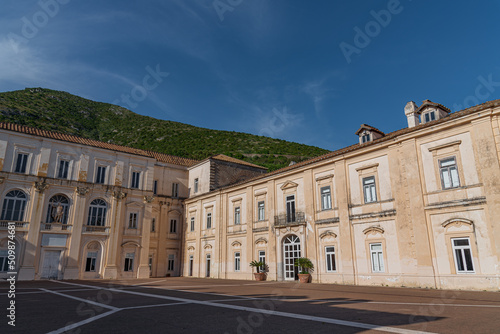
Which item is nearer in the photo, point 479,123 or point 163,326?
point 163,326

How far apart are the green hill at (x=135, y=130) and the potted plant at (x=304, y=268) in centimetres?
3629

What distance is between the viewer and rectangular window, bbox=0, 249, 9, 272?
26109mm

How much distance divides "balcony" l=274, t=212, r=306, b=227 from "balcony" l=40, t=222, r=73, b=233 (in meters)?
18.8

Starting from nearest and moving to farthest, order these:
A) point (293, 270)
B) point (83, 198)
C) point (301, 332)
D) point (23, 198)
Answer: point (301, 332), point (293, 270), point (23, 198), point (83, 198)

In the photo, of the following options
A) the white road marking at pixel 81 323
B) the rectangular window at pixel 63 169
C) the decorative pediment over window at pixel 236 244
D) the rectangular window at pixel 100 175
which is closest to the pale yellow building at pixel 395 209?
the decorative pediment over window at pixel 236 244

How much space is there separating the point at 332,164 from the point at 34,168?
25270mm

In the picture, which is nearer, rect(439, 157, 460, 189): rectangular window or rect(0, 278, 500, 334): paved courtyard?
rect(0, 278, 500, 334): paved courtyard

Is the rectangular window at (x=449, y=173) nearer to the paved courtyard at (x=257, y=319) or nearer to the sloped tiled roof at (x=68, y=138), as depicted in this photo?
the paved courtyard at (x=257, y=319)

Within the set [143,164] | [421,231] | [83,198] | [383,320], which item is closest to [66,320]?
[383,320]

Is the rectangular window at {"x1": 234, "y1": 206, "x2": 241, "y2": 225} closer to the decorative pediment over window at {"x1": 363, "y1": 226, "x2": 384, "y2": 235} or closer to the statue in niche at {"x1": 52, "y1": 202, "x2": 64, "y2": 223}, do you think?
the decorative pediment over window at {"x1": 363, "y1": 226, "x2": 384, "y2": 235}

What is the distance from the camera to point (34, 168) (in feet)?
94.3

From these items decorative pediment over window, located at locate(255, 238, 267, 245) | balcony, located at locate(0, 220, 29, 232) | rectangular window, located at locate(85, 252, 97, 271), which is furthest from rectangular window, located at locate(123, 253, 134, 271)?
decorative pediment over window, located at locate(255, 238, 267, 245)

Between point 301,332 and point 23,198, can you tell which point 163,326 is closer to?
point 301,332

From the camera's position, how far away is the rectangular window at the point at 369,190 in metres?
19.8
